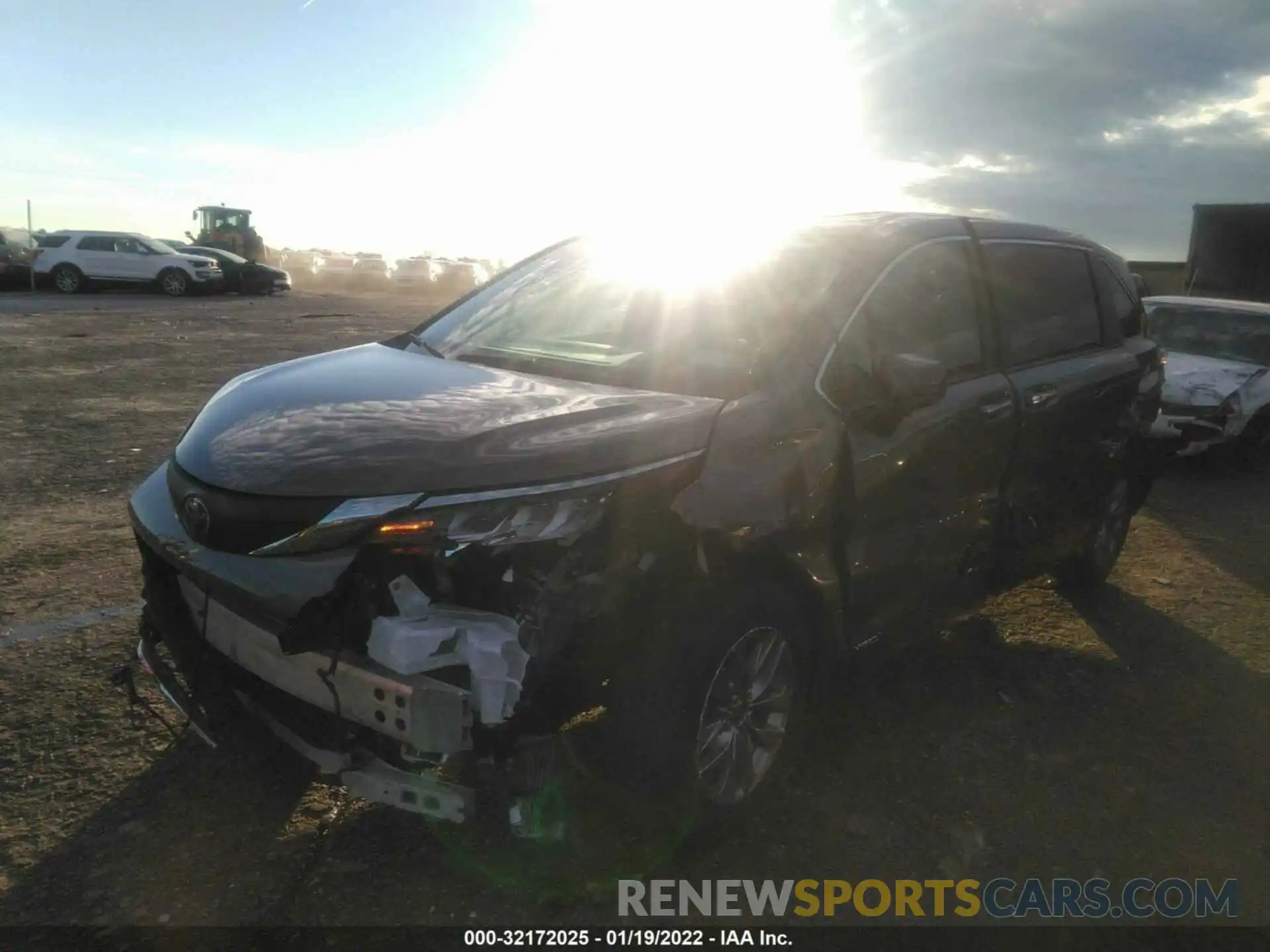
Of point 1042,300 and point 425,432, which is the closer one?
point 425,432

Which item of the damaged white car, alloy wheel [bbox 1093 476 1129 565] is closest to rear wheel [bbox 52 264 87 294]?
the damaged white car

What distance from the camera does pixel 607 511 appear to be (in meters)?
2.40

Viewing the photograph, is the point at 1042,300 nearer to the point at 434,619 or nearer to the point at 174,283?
the point at 434,619

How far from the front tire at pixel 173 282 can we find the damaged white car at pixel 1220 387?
25.5 meters

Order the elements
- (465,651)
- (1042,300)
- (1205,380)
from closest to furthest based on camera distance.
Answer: (465,651) < (1042,300) < (1205,380)

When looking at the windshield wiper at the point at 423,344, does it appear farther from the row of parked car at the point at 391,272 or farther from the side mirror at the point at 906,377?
the row of parked car at the point at 391,272

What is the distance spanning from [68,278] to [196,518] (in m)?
28.0

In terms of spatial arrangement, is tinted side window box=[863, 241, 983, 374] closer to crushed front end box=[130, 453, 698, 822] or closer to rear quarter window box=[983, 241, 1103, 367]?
rear quarter window box=[983, 241, 1103, 367]

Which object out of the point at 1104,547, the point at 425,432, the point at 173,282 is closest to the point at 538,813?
the point at 425,432

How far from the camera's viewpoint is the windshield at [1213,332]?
8.78 m

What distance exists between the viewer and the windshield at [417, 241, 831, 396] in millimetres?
3064

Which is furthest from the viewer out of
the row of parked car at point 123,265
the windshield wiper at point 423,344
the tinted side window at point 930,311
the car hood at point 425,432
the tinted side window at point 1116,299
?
the row of parked car at point 123,265

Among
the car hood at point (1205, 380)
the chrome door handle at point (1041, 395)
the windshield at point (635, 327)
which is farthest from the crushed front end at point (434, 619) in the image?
the car hood at point (1205, 380)

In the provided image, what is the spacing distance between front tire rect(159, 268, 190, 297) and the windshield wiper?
26338 mm
